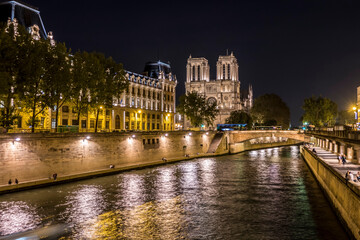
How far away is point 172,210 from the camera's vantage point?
24.8 m

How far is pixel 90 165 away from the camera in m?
40.5

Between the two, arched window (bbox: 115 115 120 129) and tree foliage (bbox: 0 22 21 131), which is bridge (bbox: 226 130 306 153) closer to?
arched window (bbox: 115 115 120 129)

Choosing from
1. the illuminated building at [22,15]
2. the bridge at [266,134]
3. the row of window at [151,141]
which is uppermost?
the illuminated building at [22,15]

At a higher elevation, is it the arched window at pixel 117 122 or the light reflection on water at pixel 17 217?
the arched window at pixel 117 122

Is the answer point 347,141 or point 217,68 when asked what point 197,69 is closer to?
point 217,68

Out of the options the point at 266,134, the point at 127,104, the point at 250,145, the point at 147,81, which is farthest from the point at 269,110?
the point at 127,104

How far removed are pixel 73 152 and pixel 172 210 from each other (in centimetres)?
1827

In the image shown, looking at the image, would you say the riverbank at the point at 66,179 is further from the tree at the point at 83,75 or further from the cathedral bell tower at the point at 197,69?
the cathedral bell tower at the point at 197,69

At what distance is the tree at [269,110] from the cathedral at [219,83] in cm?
2626

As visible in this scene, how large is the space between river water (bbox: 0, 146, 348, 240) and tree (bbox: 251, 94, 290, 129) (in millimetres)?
86513

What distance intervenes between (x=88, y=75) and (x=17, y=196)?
75.1ft

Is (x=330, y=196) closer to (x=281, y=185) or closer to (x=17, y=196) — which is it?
(x=281, y=185)

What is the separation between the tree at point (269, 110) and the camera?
121625mm

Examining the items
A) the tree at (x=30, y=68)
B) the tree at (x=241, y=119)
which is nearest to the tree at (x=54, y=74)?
the tree at (x=30, y=68)
